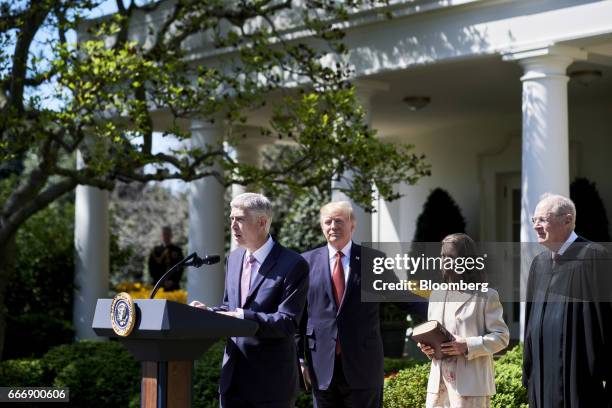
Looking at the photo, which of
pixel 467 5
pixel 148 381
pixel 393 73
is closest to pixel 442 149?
pixel 393 73

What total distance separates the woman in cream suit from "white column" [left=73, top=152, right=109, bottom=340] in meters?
11.1

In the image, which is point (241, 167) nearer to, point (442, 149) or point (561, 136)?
point (561, 136)

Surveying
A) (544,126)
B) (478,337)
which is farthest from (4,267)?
(478,337)

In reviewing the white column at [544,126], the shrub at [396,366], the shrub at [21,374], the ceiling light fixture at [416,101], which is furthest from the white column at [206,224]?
the white column at [544,126]

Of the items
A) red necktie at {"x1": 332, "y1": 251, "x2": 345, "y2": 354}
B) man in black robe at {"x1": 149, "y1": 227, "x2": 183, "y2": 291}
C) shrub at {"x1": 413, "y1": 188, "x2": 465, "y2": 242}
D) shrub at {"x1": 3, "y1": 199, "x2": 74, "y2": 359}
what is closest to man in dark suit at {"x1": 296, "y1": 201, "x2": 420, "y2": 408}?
red necktie at {"x1": 332, "y1": 251, "x2": 345, "y2": 354}

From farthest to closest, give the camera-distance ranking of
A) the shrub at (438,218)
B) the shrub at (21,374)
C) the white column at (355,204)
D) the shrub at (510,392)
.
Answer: the shrub at (438,218) < the white column at (355,204) < the shrub at (21,374) < the shrub at (510,392)

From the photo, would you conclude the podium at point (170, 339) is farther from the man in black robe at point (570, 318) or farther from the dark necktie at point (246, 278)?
the man in black robe at point (570, 318)

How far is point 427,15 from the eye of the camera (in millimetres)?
11234

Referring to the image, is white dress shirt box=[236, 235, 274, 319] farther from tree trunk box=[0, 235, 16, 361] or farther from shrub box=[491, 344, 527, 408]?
tree trunk box=[0, 235, 16, 361]

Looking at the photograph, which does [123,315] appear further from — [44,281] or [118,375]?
[44,281]

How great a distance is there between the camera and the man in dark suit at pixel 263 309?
5.05 meters

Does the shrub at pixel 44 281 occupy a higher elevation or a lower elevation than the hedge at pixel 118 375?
higher

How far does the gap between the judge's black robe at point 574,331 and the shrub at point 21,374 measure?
749 centimetres

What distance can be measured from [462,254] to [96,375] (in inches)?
267
